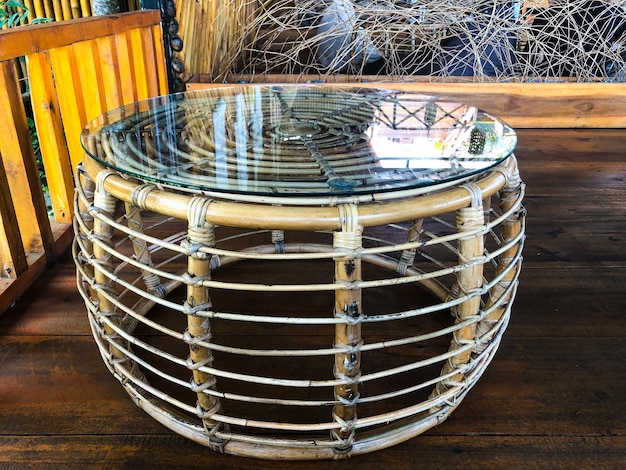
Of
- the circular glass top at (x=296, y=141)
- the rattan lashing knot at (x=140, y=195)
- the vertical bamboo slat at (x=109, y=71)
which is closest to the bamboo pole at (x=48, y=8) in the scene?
the vertical bamboo slat at (x=109, y=71)

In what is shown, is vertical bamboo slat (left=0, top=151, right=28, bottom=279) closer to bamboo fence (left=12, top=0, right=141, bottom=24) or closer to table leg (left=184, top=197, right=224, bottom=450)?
table leg (left=184, top=197, right=224, bottom=450)

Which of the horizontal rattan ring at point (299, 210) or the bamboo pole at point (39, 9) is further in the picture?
the bamboo pole at point (39, 9)

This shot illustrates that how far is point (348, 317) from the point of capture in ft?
2.25

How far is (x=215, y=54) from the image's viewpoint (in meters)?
2.71

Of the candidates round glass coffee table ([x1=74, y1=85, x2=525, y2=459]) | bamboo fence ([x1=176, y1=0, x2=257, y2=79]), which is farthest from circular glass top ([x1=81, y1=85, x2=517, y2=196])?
bamboo fence ([x1=176, y1=0, x2=257, y2=79])

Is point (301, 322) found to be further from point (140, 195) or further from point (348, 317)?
point (140, 195)

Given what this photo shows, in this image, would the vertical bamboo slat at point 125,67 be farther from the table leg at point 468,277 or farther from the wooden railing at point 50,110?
the table leg at point 468,277

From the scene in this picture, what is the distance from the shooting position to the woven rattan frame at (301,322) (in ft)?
2.19

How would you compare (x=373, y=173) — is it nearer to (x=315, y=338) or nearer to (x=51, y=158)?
(x=315, y=338)

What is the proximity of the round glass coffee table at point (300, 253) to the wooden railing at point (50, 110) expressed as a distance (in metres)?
0.32

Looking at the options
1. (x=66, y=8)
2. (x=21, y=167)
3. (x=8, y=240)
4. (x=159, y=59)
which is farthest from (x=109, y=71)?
(x=66, y=8)

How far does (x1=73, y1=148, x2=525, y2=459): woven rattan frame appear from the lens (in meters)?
0.67

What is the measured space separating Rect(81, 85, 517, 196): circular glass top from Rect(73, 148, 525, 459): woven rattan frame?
28 millimetres

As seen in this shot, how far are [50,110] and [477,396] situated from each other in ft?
4.35
